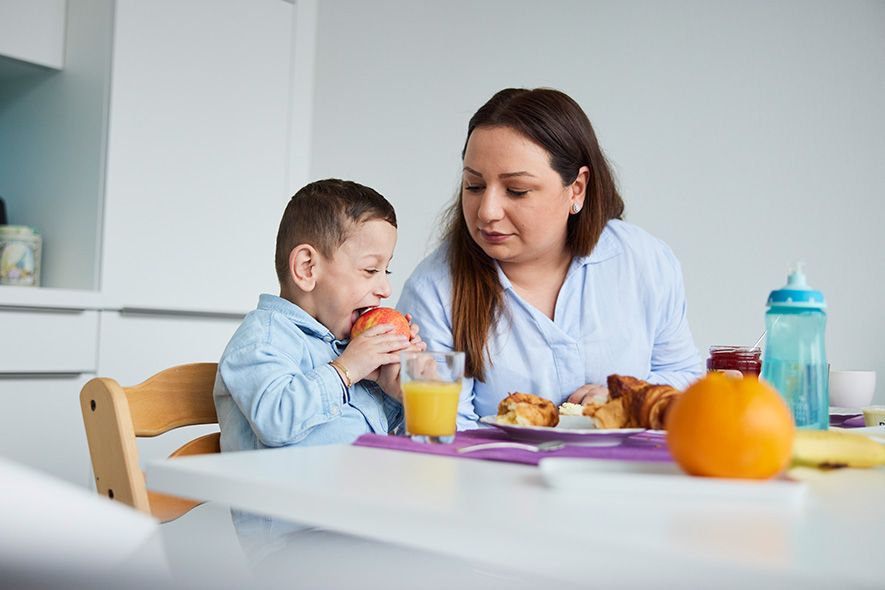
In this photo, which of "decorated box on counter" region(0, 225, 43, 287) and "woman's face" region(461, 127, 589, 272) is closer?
"woman's face" region(461, 127, 589, 272)

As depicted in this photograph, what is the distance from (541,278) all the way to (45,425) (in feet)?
4.70

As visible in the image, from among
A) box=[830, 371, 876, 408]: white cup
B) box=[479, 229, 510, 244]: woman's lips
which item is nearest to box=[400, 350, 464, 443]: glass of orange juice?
box=[479, 229, 510, 244]: woman's lips

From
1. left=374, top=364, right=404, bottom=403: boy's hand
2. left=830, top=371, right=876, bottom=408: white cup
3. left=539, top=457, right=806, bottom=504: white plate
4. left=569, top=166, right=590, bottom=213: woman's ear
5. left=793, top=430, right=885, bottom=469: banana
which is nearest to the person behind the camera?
left=539, top=457, right=806, bottom=504: white plate

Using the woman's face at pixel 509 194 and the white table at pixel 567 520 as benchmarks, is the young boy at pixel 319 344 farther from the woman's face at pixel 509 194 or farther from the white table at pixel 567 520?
the white table at pixel 567 520

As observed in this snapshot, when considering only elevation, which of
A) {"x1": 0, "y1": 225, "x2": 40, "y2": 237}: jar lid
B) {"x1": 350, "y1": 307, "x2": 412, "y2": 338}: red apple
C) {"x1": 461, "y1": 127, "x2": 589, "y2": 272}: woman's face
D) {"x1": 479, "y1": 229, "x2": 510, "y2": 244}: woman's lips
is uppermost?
{"x1": 461, "y1": 127, "x2": 589, "y2": 272}: woman's face

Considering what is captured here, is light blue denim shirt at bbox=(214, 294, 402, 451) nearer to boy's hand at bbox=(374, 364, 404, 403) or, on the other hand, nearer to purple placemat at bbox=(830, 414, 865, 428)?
boy's hand at bbox=(374, 364, 404, 403)

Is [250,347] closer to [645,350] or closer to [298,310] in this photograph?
[298,310]

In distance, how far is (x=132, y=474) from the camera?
869 mm

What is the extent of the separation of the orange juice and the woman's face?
0.60 metres

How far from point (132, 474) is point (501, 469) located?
0.47m

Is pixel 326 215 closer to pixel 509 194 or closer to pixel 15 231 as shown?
pixel 509 194

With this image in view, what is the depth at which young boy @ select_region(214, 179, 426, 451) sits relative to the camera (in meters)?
0.98

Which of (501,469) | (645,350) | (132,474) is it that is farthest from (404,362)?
(645,350)

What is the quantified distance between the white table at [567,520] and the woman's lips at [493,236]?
30.9 inches
